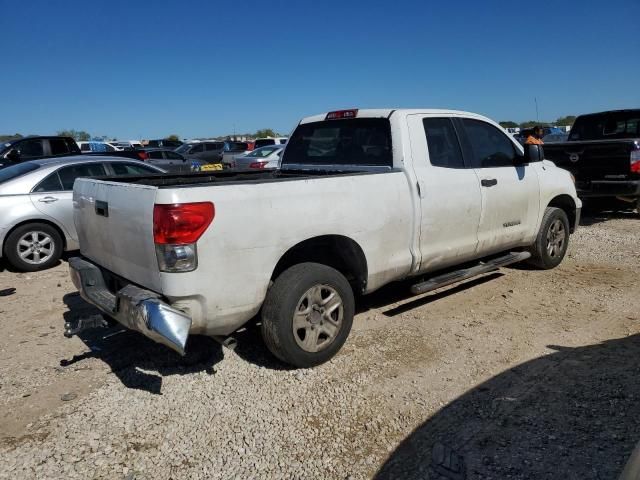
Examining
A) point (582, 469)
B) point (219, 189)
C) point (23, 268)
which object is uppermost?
point (219, 189)

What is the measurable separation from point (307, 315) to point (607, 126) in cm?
963

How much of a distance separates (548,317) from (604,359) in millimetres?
973

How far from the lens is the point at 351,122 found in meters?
4.96

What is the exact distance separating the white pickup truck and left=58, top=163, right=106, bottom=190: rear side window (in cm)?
302

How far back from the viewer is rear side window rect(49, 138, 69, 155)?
1491 centimetres

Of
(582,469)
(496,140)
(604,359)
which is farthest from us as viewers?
(496,140)

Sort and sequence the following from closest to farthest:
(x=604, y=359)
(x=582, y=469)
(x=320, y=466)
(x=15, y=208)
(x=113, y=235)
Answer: (x=582, y=469) → (x=320, y=466) → (x=113, y=235) → (x=604, y=359) → (x=15, y=208)

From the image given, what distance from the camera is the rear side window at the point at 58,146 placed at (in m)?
14.9

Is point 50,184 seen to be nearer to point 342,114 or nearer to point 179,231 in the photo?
point 342,114

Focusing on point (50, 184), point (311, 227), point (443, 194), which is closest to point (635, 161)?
point (443, 194)

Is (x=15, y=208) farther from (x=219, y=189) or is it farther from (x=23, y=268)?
(x=219, y=189)

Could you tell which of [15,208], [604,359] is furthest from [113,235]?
[15,208]

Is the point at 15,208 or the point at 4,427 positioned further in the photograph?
the point at 15,208

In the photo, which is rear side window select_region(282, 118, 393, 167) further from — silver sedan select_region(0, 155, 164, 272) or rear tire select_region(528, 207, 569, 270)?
silver sedan select_region(0, 155, 164, 272)
